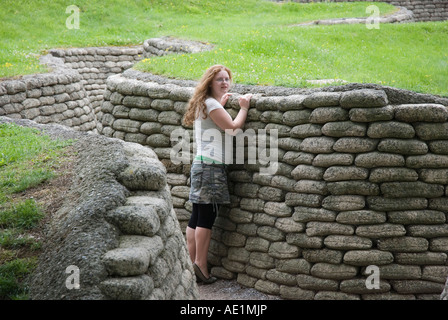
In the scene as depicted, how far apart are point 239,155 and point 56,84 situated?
647 cm

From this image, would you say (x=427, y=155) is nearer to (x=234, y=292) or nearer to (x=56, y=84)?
(x=234, y=292)

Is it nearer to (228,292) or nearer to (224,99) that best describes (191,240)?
(228,292)

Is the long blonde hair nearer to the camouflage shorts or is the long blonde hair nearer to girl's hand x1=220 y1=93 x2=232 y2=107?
girl's hand x1=220 y1=93 x2=232 y2=107

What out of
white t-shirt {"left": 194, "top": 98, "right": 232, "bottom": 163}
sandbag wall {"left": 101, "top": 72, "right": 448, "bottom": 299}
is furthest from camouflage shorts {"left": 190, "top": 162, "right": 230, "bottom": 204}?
sandbag wall {"left": 101, "top": 72, "right": 448, "bottom": 299}

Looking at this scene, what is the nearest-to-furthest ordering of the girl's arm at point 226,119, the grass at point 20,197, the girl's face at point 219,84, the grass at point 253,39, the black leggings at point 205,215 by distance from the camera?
the grass at point 20,197 < the girl's arm at point 226,119 < the girl's face at point 219,84 < the black leggings at point 205,215 < the grass at point 253,39

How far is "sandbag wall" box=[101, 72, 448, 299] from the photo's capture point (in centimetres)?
588

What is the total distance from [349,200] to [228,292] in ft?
6.10

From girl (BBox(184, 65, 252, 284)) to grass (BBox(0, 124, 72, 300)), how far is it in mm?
1555

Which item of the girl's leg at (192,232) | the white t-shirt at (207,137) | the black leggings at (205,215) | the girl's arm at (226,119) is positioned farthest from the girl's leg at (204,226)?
the girl's arm at (226,119)

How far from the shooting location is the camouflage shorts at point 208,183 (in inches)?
256

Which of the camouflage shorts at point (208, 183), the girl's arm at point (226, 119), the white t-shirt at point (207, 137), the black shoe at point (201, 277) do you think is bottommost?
the black shoe at point (201, 277)

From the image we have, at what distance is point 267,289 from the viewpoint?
6.56 metres

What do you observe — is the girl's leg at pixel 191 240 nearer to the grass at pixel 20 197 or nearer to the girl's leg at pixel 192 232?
the girl's leg at pixel 192 232

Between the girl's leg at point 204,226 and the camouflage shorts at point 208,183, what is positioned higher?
the camouflage shorts at point 208,183
